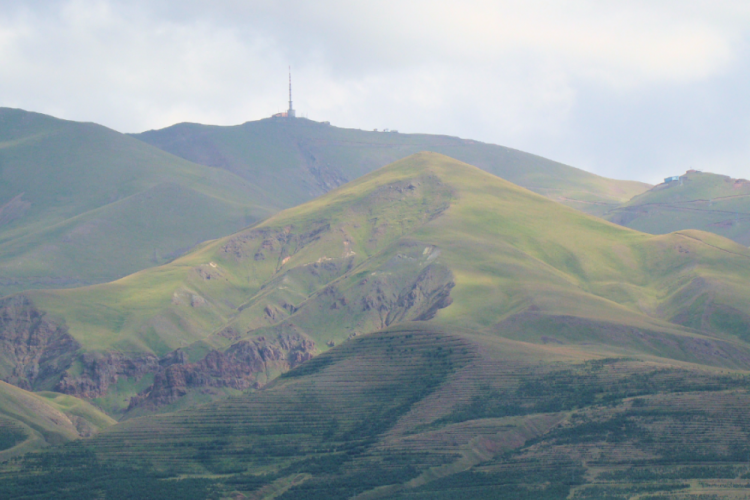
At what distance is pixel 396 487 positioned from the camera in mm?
199000

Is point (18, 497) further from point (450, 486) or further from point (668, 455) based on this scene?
point (668, 455)

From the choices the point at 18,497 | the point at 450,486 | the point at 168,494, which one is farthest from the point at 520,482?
the point at 18,497

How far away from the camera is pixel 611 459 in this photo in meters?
200

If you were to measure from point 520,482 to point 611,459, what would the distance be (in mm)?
17854

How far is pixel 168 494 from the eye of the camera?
200 m

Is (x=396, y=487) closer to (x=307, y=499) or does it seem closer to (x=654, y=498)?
(x=307, y=499)

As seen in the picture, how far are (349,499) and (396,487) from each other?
8.43 meters

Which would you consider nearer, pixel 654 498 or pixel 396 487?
pixel 654 498

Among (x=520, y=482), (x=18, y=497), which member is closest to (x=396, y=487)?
(x=520, y=482)

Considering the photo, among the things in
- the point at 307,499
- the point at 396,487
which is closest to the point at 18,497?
the point at 307,499

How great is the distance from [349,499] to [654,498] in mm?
50466

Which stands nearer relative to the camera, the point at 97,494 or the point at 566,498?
the point at 566,498

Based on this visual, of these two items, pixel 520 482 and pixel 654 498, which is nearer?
pixel 654 498

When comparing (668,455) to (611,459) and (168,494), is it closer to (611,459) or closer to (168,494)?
(611,459)
